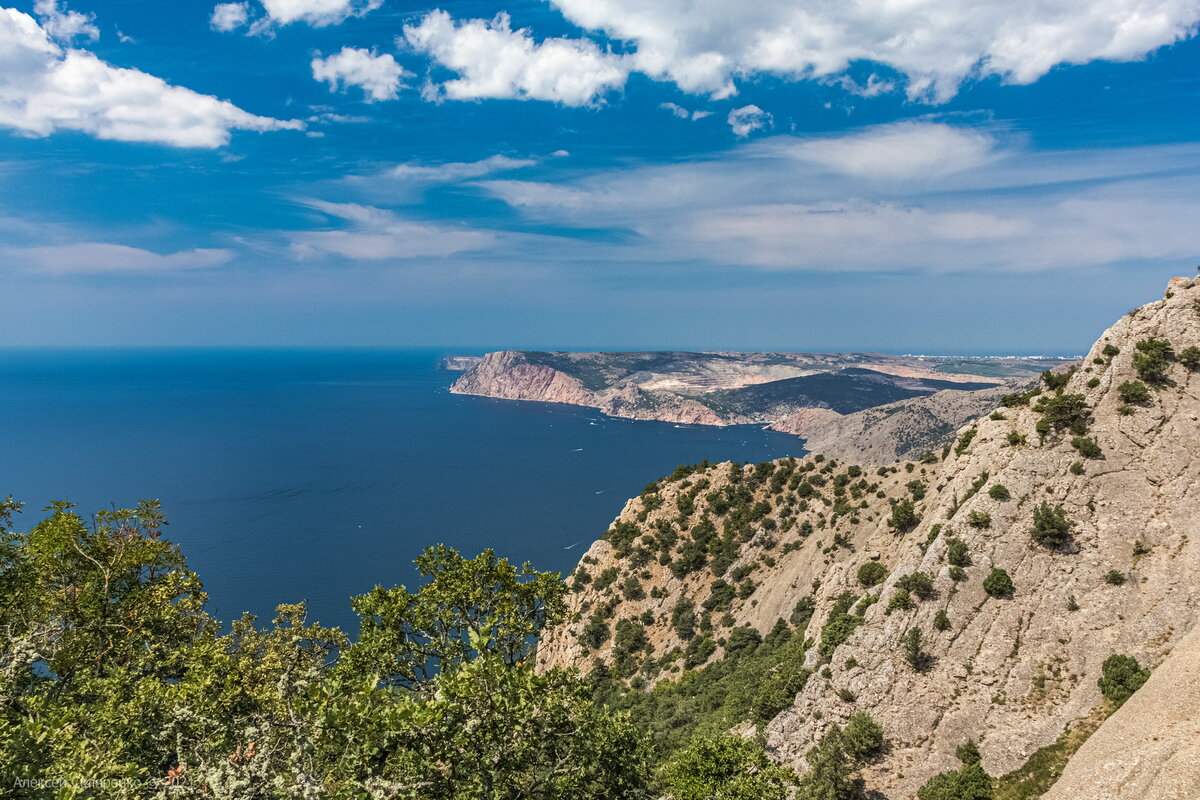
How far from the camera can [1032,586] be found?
3600 cm

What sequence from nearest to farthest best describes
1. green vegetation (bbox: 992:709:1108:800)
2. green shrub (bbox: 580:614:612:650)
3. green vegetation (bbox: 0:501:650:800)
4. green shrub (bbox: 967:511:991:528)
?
green vegetation (bbox: 0:501:650:800)
green vegetation (bbox: 992:709:1108:800)
green shrub (bbox: 967:511:991:528)
green shrub (bbox: 580:614:612:650)

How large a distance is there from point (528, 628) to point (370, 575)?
398ft

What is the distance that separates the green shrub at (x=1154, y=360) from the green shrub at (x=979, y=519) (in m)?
17.1

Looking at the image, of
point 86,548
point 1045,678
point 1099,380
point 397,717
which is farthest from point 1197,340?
point 86,548

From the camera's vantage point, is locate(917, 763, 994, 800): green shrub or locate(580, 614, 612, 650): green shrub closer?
locate(917, 763, 994, 800): green shrub

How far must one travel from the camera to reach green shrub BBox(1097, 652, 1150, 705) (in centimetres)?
2952

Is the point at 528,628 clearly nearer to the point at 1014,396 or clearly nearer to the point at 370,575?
the point at 1014,396

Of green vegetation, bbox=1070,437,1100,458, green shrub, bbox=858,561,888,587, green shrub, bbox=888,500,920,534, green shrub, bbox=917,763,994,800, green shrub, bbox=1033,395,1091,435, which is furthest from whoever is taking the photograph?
green shrub, bbox=888,500,920,534

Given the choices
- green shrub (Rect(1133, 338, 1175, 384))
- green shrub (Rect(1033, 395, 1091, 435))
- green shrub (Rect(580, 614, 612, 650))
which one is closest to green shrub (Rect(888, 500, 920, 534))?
green shrub (Rect(1033, 395, 1091, 435))

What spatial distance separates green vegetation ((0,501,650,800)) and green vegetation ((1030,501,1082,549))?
3054 cm

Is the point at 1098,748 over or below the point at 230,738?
below

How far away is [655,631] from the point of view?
2753 inches

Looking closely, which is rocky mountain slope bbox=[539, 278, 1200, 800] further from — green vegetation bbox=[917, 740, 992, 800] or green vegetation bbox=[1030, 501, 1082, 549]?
green vegetation bbox=[917, 740, 992, 800]

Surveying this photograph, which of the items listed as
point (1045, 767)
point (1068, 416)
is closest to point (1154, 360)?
point (1068, 416)
